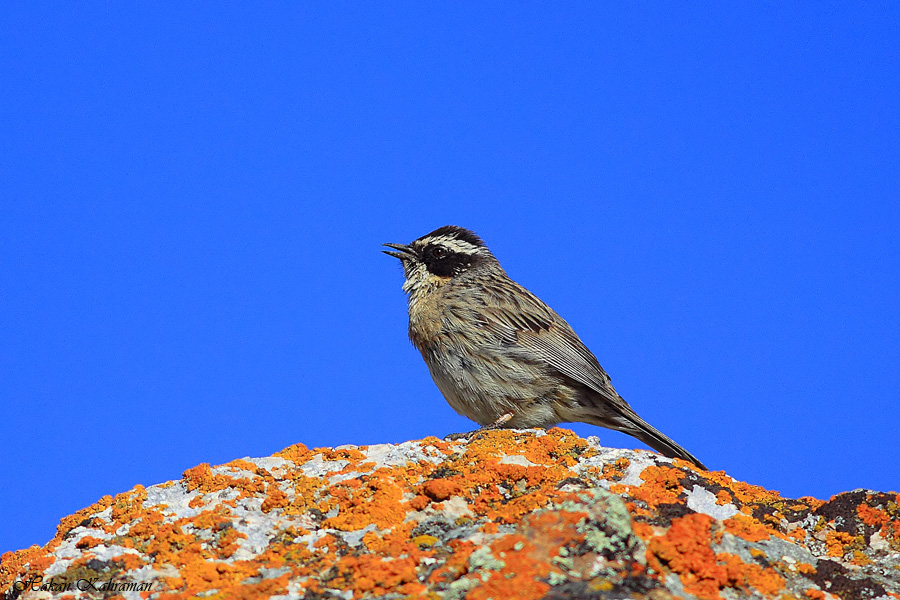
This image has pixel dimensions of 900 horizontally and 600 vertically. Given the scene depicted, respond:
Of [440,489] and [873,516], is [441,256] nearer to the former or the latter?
[440,489]

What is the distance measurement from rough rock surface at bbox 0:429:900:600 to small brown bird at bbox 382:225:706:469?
190cm

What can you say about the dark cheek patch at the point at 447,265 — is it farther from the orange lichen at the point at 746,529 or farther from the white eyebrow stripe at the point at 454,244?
the orange lichen at the point at 746,529

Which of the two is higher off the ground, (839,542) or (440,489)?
(440,489)

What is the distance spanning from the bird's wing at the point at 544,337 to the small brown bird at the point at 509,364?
11 mm

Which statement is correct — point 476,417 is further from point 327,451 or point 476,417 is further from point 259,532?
point 259,532

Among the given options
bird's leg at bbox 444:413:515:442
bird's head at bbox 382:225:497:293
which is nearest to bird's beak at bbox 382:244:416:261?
bird's head at bbox 382:225:497:293

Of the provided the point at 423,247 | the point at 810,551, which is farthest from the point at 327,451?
the point at 423,247

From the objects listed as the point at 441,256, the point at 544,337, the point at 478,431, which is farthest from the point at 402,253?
the point at 478,431

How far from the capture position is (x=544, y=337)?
325 inches

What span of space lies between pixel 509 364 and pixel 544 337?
68cm

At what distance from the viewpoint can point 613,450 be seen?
18.0ft

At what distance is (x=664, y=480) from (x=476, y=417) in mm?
3163

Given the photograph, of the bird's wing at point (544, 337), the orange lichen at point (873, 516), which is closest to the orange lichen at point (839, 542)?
the orange lichen at point (873, 516)

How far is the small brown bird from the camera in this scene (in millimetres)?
7715
